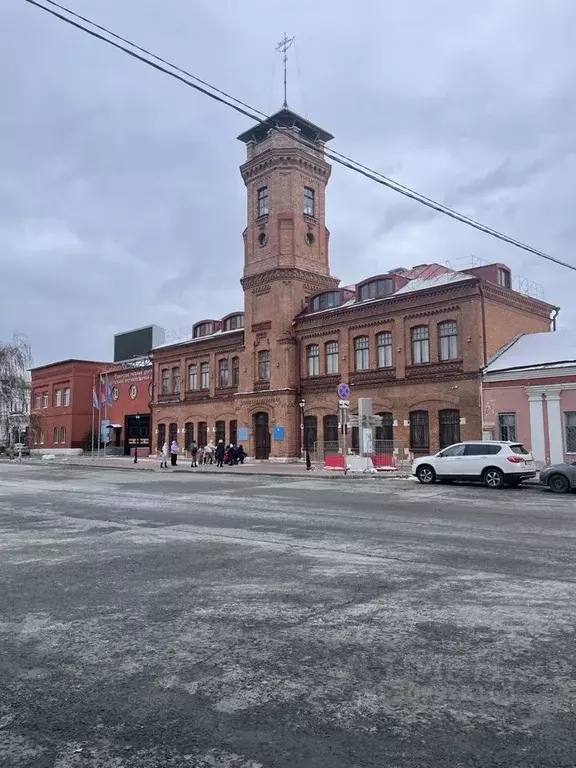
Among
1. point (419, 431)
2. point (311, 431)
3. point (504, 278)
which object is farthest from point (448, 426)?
point (311, 431)

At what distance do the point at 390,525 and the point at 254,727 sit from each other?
828 cm

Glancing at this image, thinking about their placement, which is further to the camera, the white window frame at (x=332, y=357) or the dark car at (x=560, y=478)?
the white window frame at (x=332, y=357)

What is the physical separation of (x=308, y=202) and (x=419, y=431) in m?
18.0

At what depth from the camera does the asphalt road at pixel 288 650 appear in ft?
10.7

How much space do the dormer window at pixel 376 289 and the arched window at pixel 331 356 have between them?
10.7ft

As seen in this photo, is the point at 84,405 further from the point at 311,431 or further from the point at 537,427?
the point at 537,427

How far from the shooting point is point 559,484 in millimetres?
→ 18578

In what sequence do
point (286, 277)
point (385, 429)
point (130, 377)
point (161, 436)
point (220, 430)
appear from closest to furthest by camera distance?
point (385, 429) < point (286, 277) < point (220, 430) < point (161, 436) < point (130, 377)

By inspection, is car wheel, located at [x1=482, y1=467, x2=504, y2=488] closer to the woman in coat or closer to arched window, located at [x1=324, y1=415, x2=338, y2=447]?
arched window, located at [x1=324, y1=415, x2=338, y2=447]

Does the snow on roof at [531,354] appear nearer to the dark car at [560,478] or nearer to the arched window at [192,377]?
the dark car at [560,478]

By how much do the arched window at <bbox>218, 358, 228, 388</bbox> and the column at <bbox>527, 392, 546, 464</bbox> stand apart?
22.6 m

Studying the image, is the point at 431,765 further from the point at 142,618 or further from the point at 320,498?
the point at 320,498

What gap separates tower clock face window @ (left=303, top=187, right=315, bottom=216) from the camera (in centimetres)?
3934

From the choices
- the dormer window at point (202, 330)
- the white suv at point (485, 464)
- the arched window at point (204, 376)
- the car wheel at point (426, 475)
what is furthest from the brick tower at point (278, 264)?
the white suv at point (485, 464)
